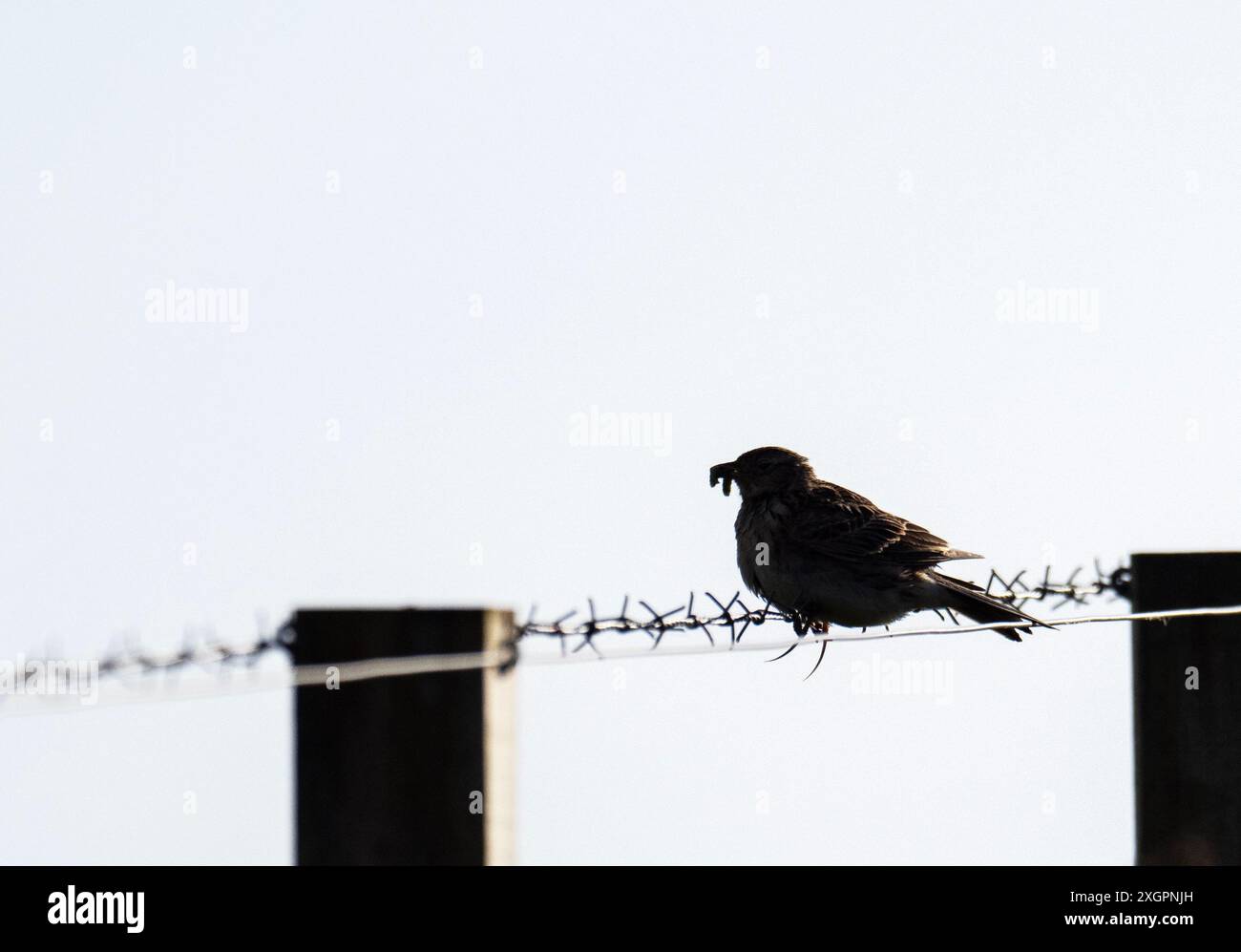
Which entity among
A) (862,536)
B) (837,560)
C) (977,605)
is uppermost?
(862,536)

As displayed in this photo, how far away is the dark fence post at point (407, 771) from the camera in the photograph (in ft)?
12.1

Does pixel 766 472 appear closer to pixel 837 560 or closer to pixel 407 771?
pixel 837 560

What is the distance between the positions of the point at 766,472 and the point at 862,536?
823mm

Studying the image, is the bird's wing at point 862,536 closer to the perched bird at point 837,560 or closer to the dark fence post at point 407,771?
the perched bird at point 837,560

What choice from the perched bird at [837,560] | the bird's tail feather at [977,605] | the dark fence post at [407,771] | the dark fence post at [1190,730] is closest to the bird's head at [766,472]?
the perched bird at [837,560]

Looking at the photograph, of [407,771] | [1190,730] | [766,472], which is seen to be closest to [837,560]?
[766,472]

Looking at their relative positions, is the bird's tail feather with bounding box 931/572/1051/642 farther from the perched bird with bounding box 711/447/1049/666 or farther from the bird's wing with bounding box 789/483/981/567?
the bird's wing with bounding box 789/483/981/567

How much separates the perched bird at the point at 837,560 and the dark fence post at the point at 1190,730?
198cm

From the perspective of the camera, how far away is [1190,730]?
5.43 metres

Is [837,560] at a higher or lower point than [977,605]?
higher

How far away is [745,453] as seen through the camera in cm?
901
